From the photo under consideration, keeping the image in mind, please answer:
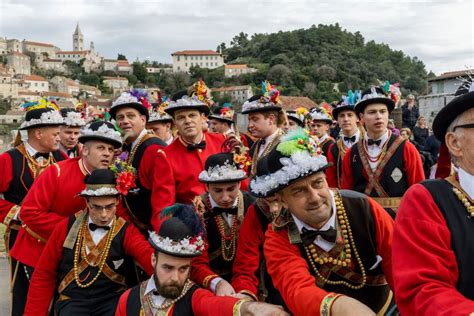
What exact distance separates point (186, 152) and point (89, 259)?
1.29 meters

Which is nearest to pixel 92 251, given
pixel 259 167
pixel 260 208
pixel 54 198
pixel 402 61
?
pixel 54 198

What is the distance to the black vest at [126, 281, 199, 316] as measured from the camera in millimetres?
3299

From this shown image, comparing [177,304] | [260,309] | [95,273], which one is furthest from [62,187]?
[260,309]

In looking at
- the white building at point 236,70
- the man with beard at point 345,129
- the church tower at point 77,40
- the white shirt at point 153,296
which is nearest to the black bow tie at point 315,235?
the white shirt at point 153,296

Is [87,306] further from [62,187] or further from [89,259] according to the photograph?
[62,187]

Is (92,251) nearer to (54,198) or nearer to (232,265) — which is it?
(54,198)

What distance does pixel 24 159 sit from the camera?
17.2 feet

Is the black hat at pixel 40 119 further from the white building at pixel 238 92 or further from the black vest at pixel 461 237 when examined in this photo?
the white building at pixel 238 92

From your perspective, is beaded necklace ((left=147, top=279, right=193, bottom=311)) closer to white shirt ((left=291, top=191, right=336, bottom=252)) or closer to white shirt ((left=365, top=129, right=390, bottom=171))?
white shirt ((left=291, top=191, right=336, bottom=252))

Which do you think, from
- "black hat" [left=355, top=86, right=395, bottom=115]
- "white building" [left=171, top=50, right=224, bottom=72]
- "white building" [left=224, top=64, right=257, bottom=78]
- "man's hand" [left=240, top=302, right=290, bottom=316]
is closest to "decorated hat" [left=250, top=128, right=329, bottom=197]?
"man's hand" [left=240, top=302, right=290, bottom=316]

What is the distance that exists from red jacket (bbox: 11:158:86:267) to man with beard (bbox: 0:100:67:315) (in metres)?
0.63

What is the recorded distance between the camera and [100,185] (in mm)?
4055

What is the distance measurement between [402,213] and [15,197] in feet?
14.1

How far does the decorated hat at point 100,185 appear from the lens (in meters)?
4.02
